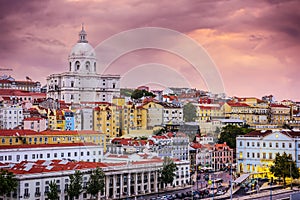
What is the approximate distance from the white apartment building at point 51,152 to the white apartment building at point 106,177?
212cm

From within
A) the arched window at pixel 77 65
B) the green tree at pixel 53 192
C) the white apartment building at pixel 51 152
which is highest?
the arched window at pixel 77 65

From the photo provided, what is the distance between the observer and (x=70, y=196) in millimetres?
31953

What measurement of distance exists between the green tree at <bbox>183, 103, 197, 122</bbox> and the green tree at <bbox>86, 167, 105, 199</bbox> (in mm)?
37436

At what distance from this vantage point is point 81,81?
245 feet

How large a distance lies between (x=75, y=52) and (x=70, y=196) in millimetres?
45197

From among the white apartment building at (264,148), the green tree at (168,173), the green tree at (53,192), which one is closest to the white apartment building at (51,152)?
the green tree at (168,173)

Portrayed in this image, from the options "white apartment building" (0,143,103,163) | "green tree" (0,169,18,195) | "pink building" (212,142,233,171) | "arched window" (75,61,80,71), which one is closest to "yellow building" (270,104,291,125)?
"arched window" (75,61,80,71)

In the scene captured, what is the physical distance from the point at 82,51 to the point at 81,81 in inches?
151

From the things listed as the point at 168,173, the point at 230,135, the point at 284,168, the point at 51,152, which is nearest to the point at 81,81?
the point at 230,135

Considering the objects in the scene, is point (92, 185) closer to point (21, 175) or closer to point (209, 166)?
point (21, 175)

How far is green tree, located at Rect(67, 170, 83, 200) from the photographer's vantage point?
31.8 metres

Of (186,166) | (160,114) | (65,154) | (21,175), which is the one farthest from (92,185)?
(160,114)

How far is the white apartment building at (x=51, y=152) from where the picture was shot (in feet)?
123

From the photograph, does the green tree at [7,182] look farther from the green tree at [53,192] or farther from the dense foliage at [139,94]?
the dense foliage at [139,94]
